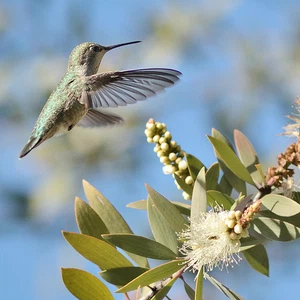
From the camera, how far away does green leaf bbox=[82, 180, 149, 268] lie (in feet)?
3.92

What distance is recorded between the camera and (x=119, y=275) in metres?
1.11

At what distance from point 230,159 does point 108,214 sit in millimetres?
266

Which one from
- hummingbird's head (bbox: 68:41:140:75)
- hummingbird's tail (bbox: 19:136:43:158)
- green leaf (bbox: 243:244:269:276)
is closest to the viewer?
green leaf (bbox: 243:244:269:276)

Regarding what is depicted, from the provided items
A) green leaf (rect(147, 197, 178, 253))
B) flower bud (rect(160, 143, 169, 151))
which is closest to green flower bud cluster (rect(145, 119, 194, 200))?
flower bud (rect(160, 143, 169, 151))

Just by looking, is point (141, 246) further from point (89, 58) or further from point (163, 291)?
point (89, 58)

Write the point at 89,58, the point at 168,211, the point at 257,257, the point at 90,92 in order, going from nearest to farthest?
1. the point at 168,211
2. the point at 257,257
3. the point at 90,92
4. the point at 89,58

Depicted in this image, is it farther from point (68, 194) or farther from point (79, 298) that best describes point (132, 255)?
point (68, 194)

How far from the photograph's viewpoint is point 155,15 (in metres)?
3.84

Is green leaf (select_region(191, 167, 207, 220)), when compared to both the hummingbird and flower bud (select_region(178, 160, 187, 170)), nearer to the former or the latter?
flower bud (select_region(178, 160, 187, 170))

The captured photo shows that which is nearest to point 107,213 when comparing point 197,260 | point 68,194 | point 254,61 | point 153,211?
point 153,211

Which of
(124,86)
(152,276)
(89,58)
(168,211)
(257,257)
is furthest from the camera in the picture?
(89,58)

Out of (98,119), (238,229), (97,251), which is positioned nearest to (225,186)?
(238,229)

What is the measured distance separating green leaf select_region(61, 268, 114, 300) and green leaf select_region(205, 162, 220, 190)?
298 millimetres

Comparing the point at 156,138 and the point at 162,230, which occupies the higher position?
the point at 156,138
